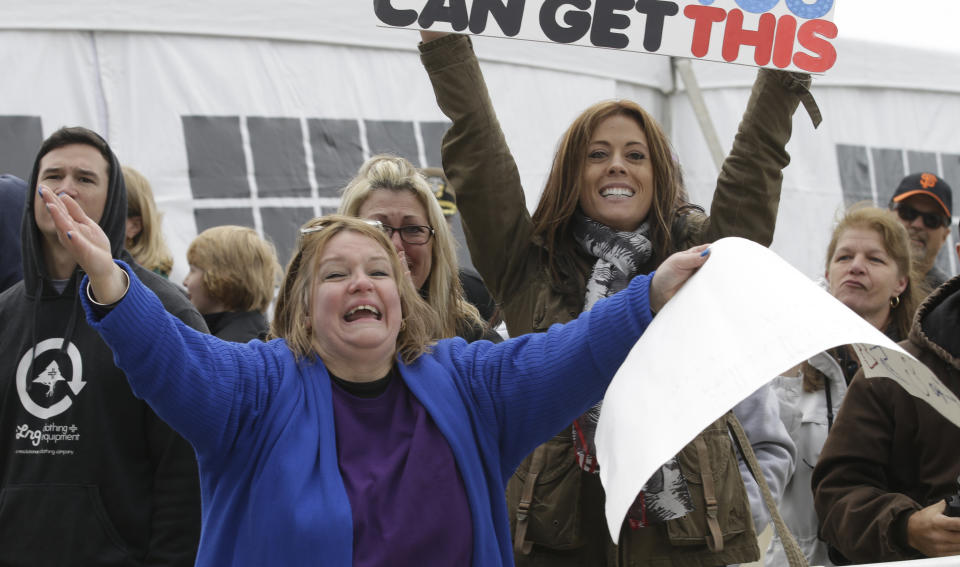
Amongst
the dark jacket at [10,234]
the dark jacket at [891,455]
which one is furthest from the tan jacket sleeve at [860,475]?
the dark jacket at [10,234]

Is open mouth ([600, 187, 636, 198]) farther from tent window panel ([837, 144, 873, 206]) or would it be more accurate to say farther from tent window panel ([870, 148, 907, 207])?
tent window panel ([870, 148, 907, 207])

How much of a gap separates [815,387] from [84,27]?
4.28m

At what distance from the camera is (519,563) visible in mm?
2387

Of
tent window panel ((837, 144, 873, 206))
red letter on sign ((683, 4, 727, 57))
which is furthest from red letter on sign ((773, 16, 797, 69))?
tent window panel ((837, 144, 873, 206))

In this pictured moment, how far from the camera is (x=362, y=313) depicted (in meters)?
2.03

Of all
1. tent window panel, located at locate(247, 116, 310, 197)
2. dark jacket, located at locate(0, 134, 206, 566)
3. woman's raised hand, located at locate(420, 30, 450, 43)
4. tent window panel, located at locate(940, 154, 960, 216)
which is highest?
tent window panel, located at locate(247, 116, 310, 197)

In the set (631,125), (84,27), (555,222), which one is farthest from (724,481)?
(84,27)

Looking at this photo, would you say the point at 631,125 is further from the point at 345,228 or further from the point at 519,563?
the point at 519,563

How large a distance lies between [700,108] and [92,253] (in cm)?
568

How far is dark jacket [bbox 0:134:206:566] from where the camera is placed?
2.39 metres

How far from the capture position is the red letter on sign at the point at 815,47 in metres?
2.35

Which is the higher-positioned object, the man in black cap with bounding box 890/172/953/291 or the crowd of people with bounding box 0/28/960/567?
the man in black cap with bounding box 890/172/953/291

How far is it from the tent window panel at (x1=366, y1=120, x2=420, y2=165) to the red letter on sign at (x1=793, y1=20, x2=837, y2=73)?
420 cm

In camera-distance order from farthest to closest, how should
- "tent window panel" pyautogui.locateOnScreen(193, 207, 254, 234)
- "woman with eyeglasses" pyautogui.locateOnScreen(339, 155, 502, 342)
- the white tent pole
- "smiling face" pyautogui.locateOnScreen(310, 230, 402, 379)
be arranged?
the white tent pole < "tent window panel" pyautogui.locateOnScreen(193, 207, 254, 234) < "woman with eyeglasses" pyautogui.locateOnScreen(339, 155, 502, 342) < "smiling face" pyautogui.locateOnScreen(310, 230, 402, 379)
